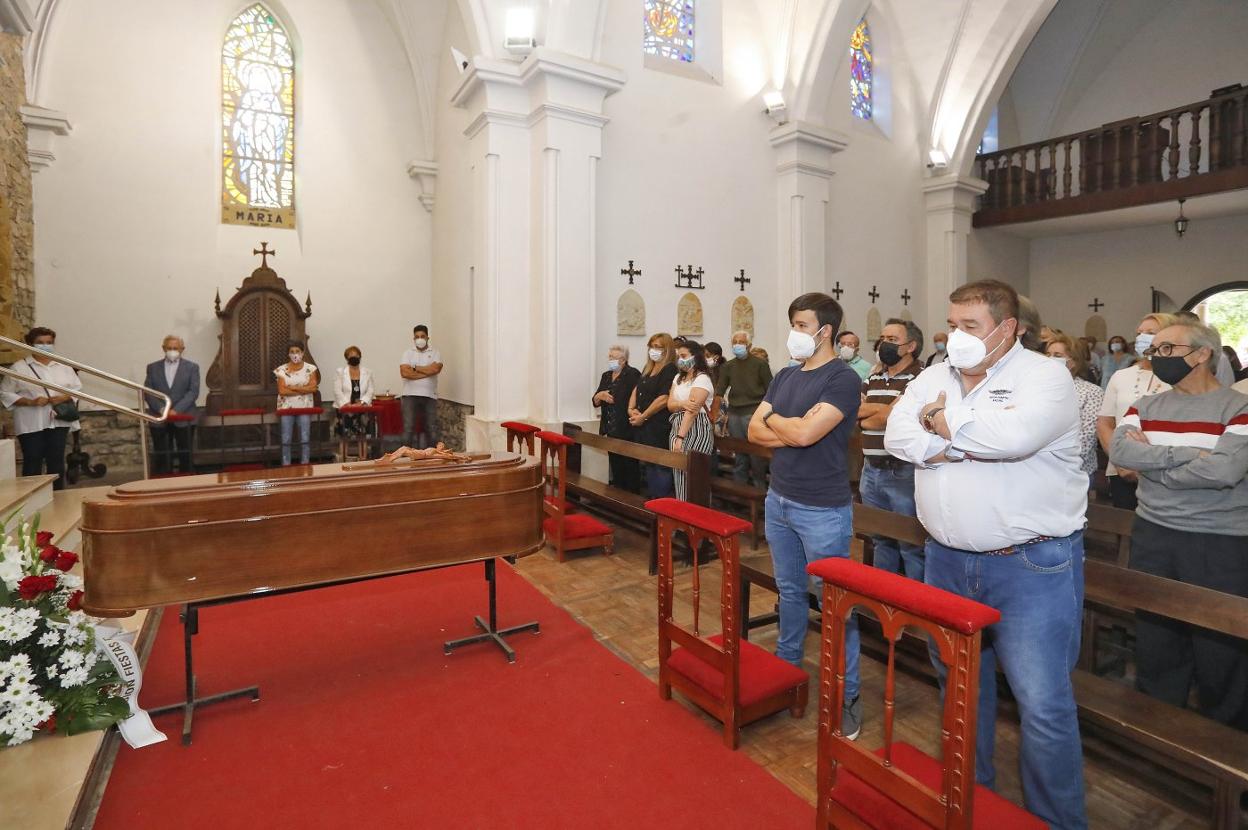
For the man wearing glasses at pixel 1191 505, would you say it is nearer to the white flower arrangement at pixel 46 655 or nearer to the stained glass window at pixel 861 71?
the white flower arrangement at pixel 46 655

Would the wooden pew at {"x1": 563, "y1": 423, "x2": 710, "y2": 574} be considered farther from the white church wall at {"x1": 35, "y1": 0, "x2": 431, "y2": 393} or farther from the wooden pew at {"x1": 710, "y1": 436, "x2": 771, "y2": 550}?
the white church wall at {"x1": 35, "y1": 0, "x2": 431, "y2": 393}

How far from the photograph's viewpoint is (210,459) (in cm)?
811

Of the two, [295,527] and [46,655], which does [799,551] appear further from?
[46,655]

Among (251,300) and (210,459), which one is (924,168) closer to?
(251,300)

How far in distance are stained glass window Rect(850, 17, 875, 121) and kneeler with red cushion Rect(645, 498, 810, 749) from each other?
909 centimetres

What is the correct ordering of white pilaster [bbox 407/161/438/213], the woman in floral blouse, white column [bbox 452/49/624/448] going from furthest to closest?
white pilaster [bbox 407/161/438/213]
white column [bbox 452/49/624/448]
the woman in floral blouse

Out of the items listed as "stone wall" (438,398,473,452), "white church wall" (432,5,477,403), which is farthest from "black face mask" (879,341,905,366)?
"white church wall" (432,5,477,403)

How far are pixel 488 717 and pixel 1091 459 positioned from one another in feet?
12.6

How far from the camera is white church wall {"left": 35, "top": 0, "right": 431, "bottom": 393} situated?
809 centimetres

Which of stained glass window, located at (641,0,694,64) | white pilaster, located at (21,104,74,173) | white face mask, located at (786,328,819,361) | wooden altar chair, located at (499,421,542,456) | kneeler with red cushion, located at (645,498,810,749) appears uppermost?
stained glass window, located at (641,0,694,64)

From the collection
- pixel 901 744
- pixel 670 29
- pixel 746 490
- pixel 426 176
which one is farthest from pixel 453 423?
pixel 901 744

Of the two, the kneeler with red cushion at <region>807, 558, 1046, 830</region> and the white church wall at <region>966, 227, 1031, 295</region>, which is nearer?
the kneeler with red cushion at <region>807, 558, 1046, 830</region>

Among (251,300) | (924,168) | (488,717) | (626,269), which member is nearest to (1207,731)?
(488,717)

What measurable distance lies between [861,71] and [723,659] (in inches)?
398
